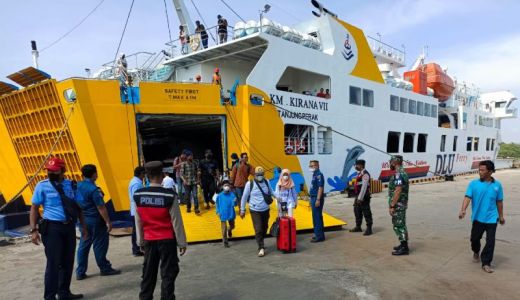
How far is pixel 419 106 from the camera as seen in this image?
19.2 m

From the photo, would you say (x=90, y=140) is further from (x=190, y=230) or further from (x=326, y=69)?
(x=326, y=69)

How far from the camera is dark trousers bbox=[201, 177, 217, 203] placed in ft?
29.6

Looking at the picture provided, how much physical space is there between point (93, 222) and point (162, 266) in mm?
2070

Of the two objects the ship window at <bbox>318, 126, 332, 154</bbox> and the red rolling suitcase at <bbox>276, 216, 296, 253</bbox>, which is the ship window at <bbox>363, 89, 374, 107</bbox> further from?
the red rolling suitcase at <bbox>276, 216, 296, 253</bbox>

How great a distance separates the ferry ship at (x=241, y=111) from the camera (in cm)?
870

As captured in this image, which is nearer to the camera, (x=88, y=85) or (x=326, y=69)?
(x=88, y=85)

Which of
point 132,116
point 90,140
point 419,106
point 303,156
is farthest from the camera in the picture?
point 419,106

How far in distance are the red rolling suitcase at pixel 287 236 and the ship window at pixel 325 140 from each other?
7046 millimetres

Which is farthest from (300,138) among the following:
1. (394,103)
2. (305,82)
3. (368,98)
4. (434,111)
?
(434,111)

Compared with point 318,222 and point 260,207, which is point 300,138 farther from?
point 260,207

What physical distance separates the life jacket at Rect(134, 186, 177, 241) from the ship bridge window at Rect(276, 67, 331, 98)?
1010 cm

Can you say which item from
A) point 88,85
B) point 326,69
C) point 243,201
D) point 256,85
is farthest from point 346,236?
point 326,69

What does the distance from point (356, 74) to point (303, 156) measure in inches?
180

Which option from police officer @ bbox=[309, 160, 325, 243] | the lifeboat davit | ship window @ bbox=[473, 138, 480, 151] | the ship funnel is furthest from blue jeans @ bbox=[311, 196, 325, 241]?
ship window @ bbox=[473, 138, 480, 151]
